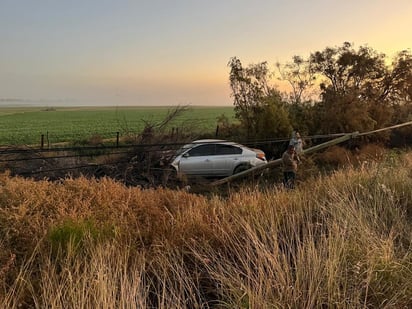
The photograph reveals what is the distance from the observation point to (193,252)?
4.52 m

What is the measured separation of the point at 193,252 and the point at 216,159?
41.7 feet

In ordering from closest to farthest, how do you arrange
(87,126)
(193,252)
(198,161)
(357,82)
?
(193,252), (198,161), (357,82), (87,126)

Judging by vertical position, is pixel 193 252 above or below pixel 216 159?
above

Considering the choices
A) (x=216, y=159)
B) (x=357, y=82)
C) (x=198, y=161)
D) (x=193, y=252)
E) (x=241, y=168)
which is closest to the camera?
(x=193, y=252)

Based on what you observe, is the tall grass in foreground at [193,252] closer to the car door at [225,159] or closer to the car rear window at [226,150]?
the car door at [225,159]

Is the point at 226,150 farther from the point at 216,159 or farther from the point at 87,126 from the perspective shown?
the point at 87,126

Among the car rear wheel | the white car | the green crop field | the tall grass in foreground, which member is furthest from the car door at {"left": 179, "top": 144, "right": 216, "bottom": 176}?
the tall grass in foreground

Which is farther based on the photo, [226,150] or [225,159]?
[226,150]

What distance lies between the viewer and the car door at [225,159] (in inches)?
677

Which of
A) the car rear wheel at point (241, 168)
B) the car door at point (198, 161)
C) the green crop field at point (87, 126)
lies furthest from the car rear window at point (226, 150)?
the green crop field at point (87, 126)

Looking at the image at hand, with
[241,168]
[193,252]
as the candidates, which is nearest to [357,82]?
[241,168]

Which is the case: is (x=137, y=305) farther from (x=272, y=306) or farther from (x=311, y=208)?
(x=311, y=208)

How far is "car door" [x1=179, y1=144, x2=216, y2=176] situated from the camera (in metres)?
16.8

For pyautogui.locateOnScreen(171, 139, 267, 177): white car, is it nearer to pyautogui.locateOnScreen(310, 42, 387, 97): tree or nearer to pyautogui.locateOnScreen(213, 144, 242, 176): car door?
pyautogui.locateOnScreen(213, 144, 242, 176): car door
